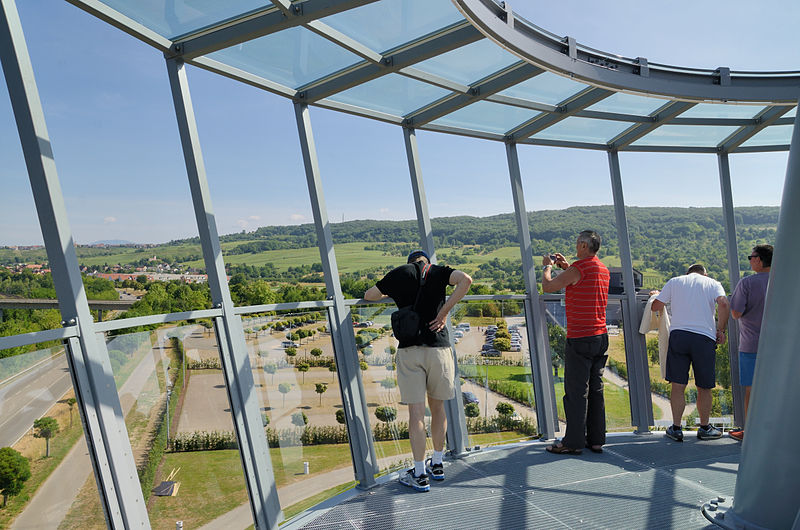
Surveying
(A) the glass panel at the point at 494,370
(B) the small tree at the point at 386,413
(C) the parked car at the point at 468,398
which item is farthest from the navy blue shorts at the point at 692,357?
(B) the small tree at the point at 386,413

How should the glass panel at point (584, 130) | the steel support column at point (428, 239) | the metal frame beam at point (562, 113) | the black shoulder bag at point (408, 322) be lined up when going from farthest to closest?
the glass panel at point (584, 130)
the steel support column at point (428, 239)
the metal frame beam at point (562, 113)
the black shoulder bag at point (408, 322)

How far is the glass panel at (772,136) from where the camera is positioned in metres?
6.41

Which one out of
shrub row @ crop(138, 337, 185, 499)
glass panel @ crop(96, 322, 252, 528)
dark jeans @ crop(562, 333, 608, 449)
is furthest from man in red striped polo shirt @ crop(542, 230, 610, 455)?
shrub row @ crop(138, 337, 185, 499)

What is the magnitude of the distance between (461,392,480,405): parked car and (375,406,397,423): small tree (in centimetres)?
99

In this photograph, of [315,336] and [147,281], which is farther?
[315,336]

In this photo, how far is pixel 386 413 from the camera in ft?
16.5

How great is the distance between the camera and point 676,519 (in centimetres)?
393

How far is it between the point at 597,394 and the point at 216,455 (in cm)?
358

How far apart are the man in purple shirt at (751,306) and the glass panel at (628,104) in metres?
1.78

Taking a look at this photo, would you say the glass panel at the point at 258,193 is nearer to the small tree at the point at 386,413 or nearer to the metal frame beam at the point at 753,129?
the small tree at the point at 386,413

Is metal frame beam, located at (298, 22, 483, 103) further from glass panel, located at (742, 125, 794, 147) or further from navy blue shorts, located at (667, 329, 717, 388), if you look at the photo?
glass panel, located at (742, 125, 794, 147)

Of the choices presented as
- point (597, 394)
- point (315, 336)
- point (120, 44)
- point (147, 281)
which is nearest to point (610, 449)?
point (597, 394)

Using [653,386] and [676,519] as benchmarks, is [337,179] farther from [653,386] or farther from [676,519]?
[653,386]

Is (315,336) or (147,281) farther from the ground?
(147,281)
